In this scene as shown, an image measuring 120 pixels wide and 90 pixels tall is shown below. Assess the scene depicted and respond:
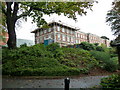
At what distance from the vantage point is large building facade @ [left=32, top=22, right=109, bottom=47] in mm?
3727

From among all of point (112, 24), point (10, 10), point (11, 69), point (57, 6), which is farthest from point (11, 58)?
point (112, 24)

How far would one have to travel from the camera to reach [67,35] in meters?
4.19

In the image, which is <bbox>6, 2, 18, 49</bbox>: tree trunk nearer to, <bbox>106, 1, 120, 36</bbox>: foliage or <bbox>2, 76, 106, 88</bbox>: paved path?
<bbox>2, 76, 106, 88</bbox>: paved path

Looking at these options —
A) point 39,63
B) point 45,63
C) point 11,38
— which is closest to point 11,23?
point 11,38

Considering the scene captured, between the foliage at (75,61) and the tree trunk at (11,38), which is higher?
the tree trunk at (11,38)

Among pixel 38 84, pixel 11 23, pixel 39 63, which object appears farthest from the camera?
pixel 11 23

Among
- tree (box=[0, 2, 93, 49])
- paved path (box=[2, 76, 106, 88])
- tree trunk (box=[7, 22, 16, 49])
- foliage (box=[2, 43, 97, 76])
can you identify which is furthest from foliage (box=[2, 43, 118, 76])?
tree (box=[0, 2, 93, 49])

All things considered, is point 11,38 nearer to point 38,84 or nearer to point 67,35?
point 67,35

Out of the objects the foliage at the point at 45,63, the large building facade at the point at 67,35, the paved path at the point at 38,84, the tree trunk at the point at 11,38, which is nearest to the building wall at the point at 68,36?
the large building facade at the point at 67,35

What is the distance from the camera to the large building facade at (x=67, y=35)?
3727mm

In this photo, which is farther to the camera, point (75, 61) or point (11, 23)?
point (11, 23)

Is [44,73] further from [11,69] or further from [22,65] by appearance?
[11,69]

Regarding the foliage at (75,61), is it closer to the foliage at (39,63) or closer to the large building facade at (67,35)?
the foliage at (39,63)

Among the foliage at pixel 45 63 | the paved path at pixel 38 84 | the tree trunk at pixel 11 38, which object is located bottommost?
the paved path at pixel 38 84
